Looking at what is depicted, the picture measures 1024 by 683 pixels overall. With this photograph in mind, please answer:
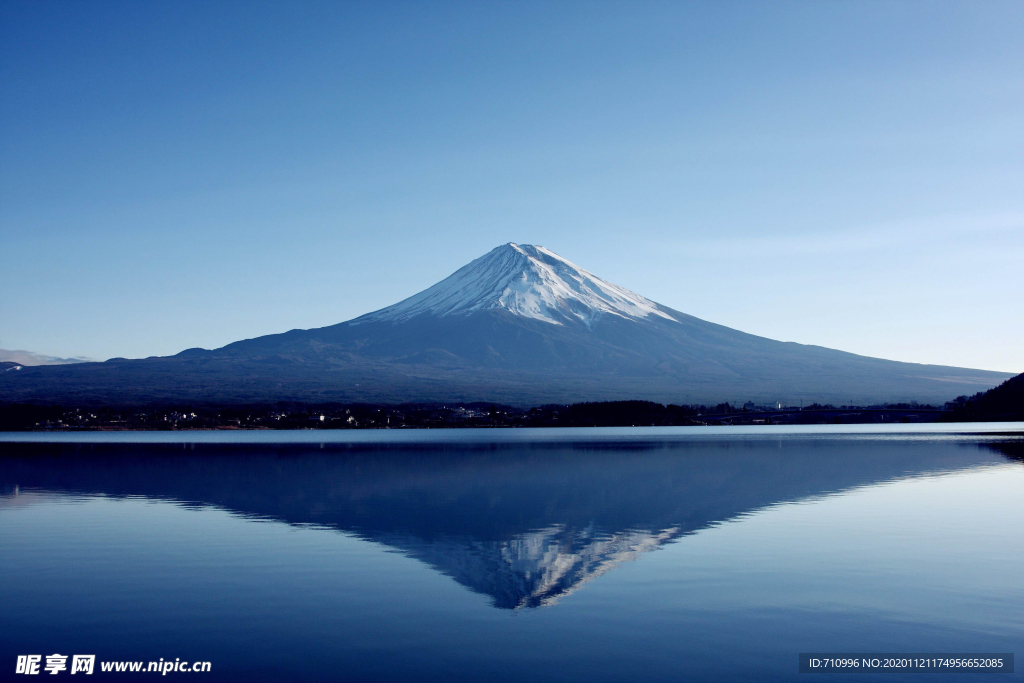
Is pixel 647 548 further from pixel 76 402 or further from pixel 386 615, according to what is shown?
pixel 76 402

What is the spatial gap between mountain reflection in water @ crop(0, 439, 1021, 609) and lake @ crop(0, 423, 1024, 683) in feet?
0.53

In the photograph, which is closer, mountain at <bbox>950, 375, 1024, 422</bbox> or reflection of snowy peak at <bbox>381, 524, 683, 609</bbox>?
reflection of snowy peak at <bbox>381, 524, 683, 609</bbox>

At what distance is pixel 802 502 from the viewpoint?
2731 centimetres

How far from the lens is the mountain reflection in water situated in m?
18.4

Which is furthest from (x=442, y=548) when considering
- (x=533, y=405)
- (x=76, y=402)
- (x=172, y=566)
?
(x=76, y=402)

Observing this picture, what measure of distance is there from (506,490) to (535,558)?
564 inches

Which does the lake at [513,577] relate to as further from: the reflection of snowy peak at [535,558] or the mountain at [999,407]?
the mountain at [999,407]

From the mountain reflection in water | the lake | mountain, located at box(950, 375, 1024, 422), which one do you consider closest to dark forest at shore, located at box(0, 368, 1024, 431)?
mountain, located at box(950, 375, 1024, 422)

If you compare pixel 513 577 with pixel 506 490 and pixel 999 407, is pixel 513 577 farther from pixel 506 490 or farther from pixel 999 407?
pixel 999 407

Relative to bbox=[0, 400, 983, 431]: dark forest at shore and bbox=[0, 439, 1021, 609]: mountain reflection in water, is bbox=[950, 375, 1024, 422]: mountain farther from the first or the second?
bbox=[0, 439, 1021, 609]: mountain reflection in water

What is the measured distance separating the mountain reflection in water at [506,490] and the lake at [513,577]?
0.53 feet

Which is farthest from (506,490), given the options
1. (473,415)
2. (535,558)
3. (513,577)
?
(473,415)

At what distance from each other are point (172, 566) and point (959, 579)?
15244 mm

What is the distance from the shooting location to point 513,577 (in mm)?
15977
